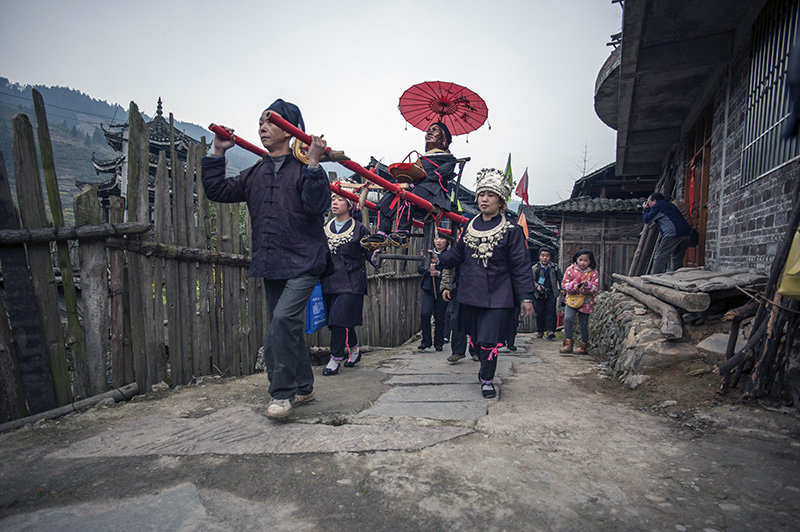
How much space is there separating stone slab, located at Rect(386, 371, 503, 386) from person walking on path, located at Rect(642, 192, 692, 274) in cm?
419

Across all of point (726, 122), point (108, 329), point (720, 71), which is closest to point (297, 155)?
point (108, 329)

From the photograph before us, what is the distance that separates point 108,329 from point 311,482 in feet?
6.12

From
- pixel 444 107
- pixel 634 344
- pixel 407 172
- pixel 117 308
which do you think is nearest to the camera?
pixel 117 308

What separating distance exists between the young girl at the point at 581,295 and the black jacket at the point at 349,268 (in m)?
3.04

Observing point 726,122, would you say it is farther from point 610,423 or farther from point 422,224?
point 610,423

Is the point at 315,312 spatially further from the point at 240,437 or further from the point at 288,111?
the point at 288,111

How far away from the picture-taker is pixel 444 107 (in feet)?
16.8

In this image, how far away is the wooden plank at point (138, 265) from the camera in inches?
116

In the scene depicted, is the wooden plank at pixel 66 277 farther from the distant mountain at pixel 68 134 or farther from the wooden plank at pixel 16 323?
the distant mountain at pixel 68 134

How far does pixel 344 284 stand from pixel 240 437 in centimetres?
219

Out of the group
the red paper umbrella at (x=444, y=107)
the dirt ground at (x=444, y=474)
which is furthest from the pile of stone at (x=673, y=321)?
the red paper umbrella at (x=444, y=107)

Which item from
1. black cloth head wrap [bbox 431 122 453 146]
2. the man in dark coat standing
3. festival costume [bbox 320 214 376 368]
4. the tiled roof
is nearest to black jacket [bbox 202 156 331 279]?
the man in dark coat standing

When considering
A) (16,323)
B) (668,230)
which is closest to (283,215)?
(16,323)

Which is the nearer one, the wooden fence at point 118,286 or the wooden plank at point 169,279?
the wooden fence at point 118,286
